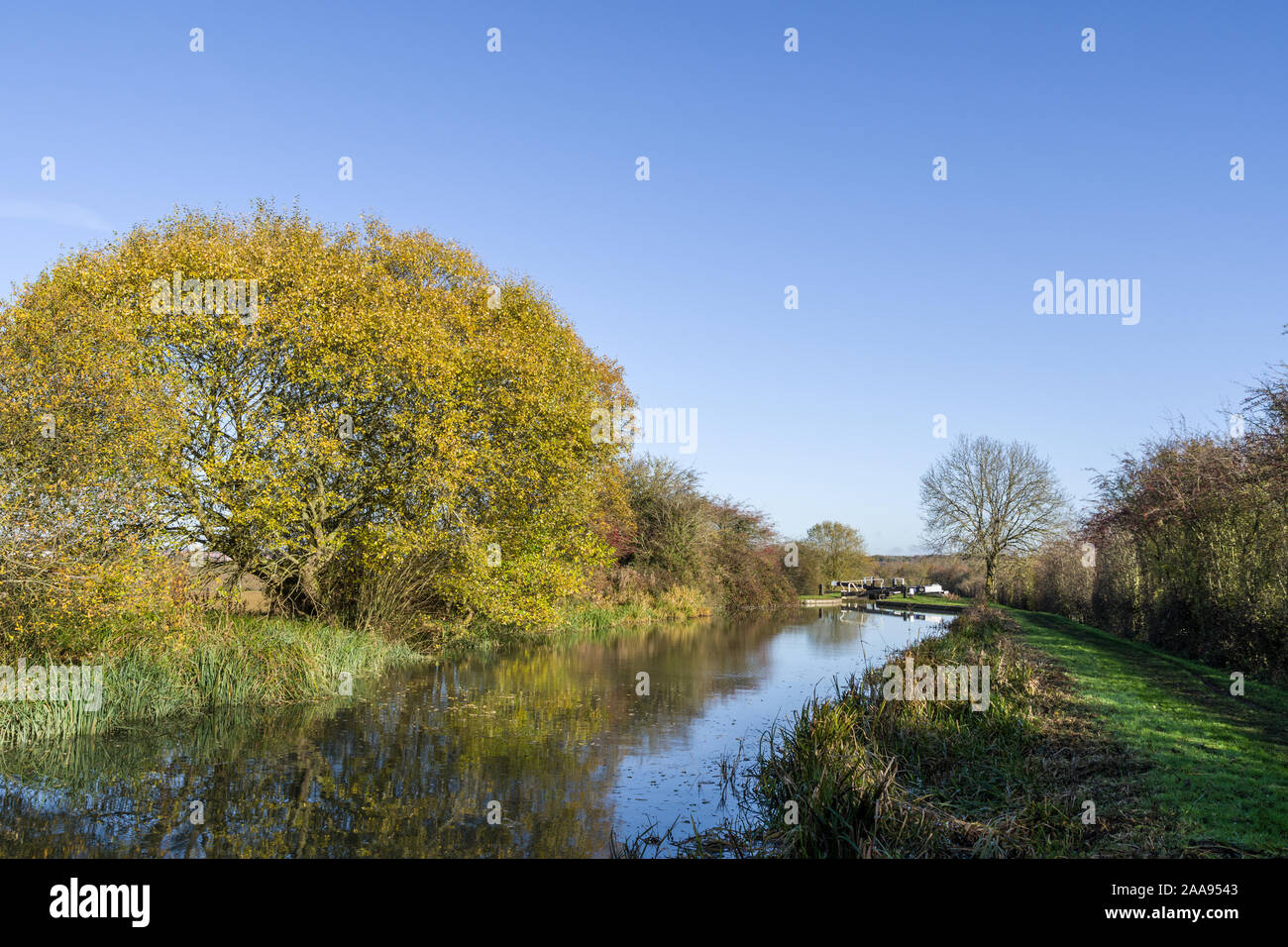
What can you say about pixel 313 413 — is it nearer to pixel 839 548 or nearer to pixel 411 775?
pixel 411 775

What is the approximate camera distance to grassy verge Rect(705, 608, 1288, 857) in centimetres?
754

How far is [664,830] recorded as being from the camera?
9.24 metres

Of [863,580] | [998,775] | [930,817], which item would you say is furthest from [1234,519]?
[863,580]

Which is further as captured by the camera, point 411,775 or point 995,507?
point 995,507

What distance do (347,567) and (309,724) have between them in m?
8.70

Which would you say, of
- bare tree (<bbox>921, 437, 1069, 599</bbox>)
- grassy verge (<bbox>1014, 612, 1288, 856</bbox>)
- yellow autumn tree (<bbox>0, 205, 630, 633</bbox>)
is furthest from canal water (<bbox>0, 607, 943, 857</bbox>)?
bare tree (<bbox>921, 437, 1069, 599</bbox>)

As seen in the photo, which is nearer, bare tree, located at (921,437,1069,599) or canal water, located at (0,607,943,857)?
canal water, located at (0,607,943,857)

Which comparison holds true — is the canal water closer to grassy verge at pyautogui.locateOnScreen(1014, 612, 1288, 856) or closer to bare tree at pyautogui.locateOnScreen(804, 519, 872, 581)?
grassy verge at pyautogui.locateOnScreen(1014, 612, 1288, 856)

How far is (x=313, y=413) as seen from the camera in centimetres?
1820

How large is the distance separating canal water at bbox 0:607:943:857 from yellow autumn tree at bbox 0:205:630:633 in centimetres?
376

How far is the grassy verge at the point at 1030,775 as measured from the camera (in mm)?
7539

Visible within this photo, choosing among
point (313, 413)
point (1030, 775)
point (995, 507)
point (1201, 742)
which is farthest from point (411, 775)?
Result: point (995, 507)

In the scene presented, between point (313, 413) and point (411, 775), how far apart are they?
9.86 m
